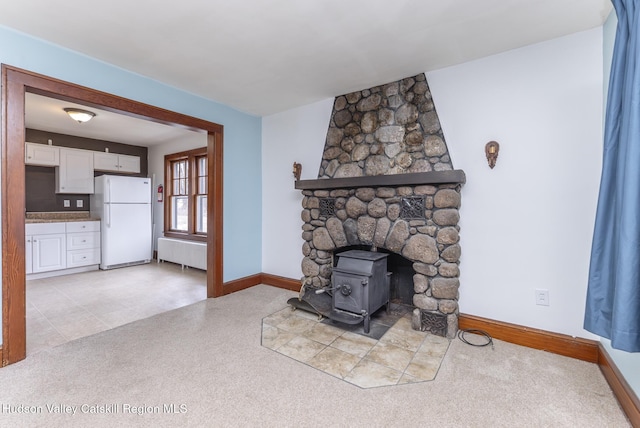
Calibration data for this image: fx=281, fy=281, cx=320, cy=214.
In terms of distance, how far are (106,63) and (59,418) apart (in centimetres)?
269

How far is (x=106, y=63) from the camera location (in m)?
2.51

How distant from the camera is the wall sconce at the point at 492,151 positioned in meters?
2.38

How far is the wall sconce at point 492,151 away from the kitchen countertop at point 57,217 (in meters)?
6.22

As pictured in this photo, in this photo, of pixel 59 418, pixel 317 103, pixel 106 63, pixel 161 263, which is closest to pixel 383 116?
pixel 317 103

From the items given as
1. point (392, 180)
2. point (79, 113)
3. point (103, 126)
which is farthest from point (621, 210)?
point (103, 126)

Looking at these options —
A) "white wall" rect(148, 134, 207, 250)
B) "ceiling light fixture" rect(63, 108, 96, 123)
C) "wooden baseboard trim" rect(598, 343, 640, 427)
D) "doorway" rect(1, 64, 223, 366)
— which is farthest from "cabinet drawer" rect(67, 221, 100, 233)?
"wooden baseboard trim" rect(598, 343, 640, 427)

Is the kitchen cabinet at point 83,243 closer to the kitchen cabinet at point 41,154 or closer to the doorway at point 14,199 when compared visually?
the kitchen cabinet at point 41,154

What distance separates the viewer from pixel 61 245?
15.3 ft

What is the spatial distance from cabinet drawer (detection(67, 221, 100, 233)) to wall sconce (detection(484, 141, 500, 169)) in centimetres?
618

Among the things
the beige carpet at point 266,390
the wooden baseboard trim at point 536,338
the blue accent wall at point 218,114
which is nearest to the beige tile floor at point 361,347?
the beige carpet at point 266,390

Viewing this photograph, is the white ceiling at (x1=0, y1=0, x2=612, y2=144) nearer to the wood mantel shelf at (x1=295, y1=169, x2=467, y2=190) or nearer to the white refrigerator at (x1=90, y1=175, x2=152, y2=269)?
the wood mantel shelf at (x1=295, y1=169, x2=467, y2=190)

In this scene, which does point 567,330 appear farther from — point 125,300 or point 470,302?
point 125,300

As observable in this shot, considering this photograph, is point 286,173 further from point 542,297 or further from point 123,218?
point 123,218

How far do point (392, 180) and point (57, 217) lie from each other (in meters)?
5.96
